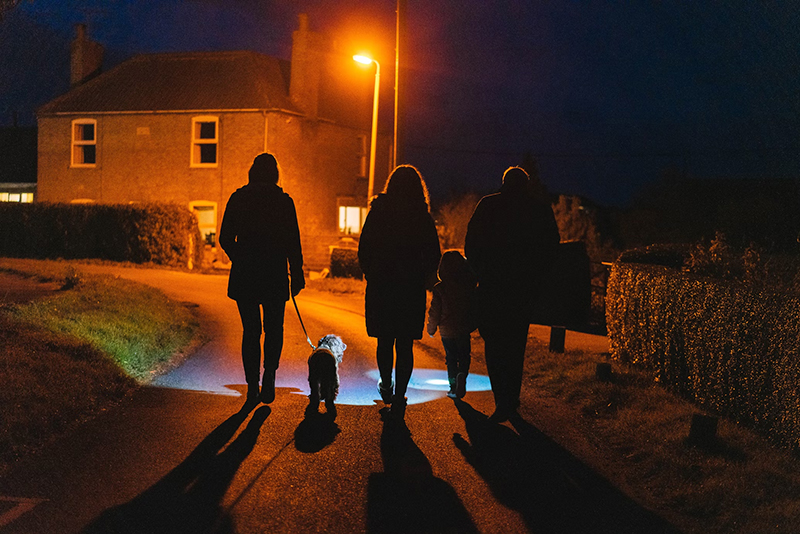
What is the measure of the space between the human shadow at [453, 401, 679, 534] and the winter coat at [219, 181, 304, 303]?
219 centimetres

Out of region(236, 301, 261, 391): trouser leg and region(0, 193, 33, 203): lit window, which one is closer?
region(236, 301, 261, 391): trouser leg

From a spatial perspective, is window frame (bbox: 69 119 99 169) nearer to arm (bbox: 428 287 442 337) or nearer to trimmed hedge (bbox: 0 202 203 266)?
trimmed hedge (bbox: 0 202 203 266)

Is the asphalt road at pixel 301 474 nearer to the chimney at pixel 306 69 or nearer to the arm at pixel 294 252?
the arm at pixel 294 252

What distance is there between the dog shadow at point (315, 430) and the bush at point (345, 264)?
1363 centimetres

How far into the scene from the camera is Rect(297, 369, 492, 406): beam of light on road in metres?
7.05

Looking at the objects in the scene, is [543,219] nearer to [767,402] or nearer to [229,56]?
[767,402]

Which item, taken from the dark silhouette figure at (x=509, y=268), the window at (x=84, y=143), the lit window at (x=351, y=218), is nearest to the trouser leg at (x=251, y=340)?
the dark silhouette figure at (x=509, y=268)

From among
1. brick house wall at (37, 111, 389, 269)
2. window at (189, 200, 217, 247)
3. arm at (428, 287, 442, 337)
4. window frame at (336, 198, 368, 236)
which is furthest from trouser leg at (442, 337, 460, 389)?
window frame at (336, 198, 368, 236)

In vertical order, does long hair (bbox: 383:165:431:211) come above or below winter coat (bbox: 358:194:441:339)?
above

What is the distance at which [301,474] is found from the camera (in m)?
4.82

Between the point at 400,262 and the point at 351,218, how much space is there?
25775 millimetres

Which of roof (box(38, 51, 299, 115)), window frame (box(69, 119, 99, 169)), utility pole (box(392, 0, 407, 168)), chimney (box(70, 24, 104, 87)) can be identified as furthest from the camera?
chimney (box(70, 24, 104, 87))

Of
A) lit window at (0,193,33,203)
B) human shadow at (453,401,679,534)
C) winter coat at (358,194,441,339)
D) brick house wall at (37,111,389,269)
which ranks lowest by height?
human shadow at (453,401,679,534)

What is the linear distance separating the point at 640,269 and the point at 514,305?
316 cm
